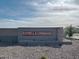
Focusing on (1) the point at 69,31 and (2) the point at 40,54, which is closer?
(2) the point at 40,54

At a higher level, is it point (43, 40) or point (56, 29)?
point (56, 29)

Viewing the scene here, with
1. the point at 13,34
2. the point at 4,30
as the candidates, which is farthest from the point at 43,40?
the point at 4,30

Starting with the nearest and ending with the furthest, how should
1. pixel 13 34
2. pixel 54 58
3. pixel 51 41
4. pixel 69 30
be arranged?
1. pixel 54 58
2. pixel 51 41
3. pixel 13 34
4. pixel 69 30

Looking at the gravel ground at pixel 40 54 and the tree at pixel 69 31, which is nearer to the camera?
the gravel ground at pixel 40 54

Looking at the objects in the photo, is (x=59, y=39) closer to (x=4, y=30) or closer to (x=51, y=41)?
(x=51, y=41)

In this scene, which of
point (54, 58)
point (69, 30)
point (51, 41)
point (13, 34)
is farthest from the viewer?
point (69, 30)

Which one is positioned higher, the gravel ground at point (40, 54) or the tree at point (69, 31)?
the tree at point (69, 31)

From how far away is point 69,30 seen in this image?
43375mm

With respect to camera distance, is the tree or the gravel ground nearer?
the gravel ground

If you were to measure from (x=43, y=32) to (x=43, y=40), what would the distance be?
4.98 ft

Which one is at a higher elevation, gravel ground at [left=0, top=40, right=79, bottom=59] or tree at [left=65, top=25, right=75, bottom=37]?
tree at [left=65, top=25, right=75, bottom=37]

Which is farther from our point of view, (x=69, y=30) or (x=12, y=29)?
(x=69, y=30)

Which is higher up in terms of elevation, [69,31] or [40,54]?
[69,31]

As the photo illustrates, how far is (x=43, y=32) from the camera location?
99.3 feet
